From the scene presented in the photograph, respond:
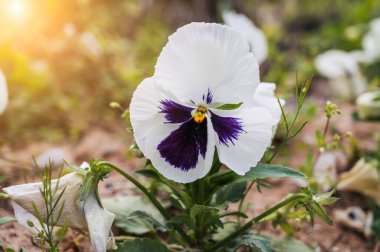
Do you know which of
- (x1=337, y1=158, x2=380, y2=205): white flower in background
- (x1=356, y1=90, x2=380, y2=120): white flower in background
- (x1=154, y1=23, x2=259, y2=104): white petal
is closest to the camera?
(x1=154, y1=23, x2=259, y2=104): white petal

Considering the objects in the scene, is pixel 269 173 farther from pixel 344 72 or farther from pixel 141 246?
pixel 344 72

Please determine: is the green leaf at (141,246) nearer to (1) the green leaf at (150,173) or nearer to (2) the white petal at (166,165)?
(1) the green leaf at (150,173)

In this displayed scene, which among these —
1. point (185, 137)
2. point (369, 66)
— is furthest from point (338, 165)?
point (185, 137)

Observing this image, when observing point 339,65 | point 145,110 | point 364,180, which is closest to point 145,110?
point 145,110

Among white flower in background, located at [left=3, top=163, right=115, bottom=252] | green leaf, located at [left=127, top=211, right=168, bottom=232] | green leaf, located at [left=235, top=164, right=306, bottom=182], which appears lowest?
green leaf, located at [left=127, top=211, right=168, bottom=232]

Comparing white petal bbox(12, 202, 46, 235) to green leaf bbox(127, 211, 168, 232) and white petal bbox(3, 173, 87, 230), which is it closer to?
→ white petal bbox(3, 173, 87, 230)

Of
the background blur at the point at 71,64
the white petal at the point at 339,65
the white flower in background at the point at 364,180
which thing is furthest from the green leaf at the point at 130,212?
the white petal at the point at 339,65

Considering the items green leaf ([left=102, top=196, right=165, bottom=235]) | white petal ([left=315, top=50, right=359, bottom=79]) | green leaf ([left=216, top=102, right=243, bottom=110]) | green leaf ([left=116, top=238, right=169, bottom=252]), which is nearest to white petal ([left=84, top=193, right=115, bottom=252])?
green leaf ([left=116, top=238, right=169, bottom=252])

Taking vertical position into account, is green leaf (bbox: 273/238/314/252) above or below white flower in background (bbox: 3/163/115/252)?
below
